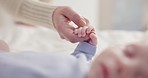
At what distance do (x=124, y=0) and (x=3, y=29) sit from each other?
1.10 meters

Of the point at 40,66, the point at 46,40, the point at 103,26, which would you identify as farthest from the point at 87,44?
the point at 103,26

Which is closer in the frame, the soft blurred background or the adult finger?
the adult finger

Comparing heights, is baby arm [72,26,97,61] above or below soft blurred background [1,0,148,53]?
above

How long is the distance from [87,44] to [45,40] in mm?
542

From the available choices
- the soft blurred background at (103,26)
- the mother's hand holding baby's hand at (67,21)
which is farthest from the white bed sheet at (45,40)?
the mother's hand holding baby's hand at (67,21)

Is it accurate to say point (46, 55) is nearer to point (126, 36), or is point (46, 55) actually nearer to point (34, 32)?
point (34, 32)

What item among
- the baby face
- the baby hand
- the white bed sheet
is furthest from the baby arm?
the white bed sheet

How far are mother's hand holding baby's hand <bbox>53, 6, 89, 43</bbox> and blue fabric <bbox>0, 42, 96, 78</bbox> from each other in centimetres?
13

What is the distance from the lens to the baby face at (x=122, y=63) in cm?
57

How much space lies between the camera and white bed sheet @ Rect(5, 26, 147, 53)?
1.19 meters

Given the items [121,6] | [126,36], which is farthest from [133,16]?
[126,36]

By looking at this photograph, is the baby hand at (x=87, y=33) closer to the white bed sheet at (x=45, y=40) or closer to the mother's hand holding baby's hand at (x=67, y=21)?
the mother's hand holding baby's hand at (x=67, y=21)

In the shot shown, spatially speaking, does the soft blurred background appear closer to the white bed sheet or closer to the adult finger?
the white bed sheet

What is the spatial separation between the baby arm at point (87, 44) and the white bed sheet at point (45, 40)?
31cm
